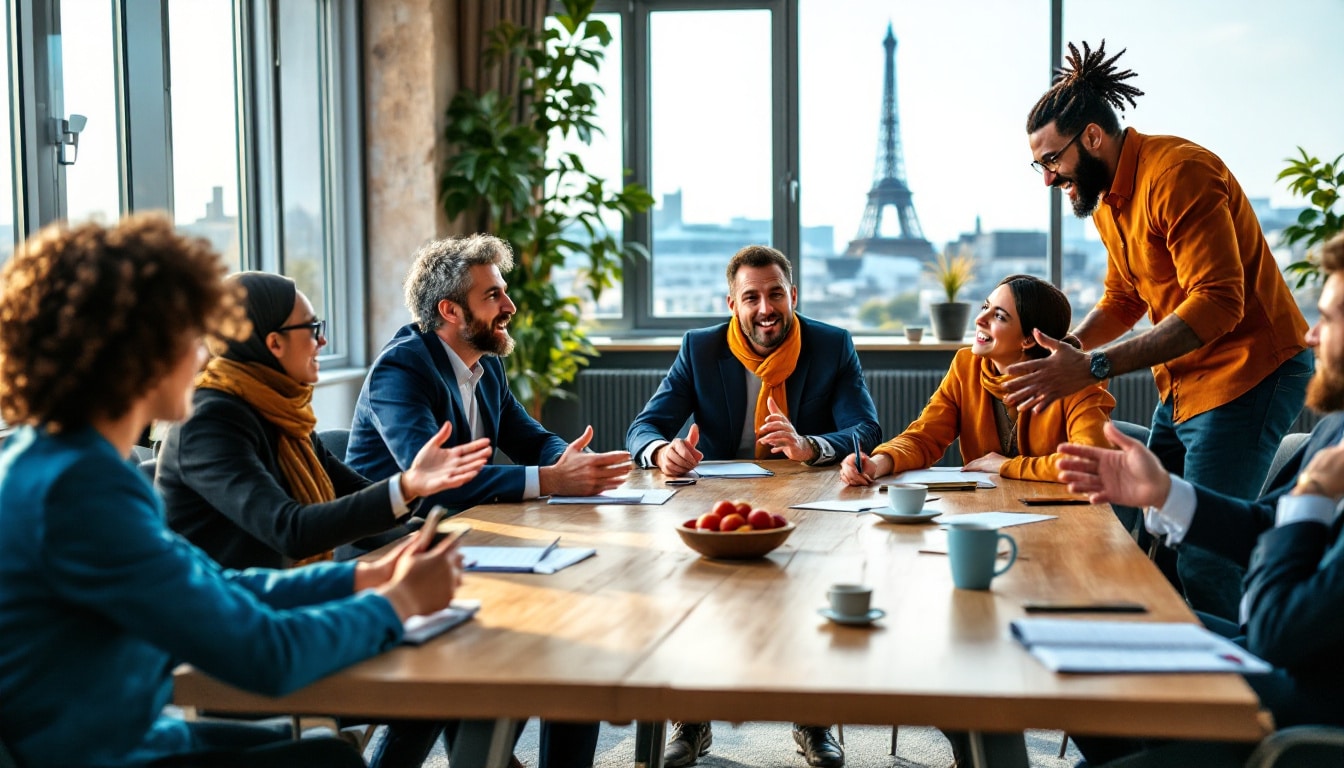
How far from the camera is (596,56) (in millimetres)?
5418

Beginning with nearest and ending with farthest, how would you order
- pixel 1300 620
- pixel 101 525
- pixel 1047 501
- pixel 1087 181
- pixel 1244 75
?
pixel 101 525, pixel 1300 620, pixel 1047 501, pixel 1087 181, pixel 1244 75

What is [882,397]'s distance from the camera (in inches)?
221

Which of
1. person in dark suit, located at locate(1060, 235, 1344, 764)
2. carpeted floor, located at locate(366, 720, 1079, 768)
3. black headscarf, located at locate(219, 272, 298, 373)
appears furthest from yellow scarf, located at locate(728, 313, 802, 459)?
person in dark suit, located at locate(1060, 235, 1344, 764)

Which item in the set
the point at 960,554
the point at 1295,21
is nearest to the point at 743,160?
the point at 1295,21

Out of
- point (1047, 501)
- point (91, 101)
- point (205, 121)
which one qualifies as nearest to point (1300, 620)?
point (1047, 501)

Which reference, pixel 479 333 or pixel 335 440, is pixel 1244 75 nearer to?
pixel 479 333

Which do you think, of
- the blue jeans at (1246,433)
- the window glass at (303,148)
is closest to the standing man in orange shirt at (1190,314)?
the blue jeans at (1246,433)

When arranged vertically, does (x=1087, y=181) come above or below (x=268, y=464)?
above

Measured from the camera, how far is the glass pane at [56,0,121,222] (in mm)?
3588

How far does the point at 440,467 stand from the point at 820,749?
138 cm

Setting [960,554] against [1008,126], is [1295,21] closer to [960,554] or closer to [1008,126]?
[1008,126]

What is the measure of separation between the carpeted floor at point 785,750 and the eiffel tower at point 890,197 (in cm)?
306

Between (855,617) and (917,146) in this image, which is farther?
(917,146)

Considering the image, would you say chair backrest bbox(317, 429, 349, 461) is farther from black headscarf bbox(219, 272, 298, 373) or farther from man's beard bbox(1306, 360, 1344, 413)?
man's beard bbox(1306, 360, 1344, 413)
